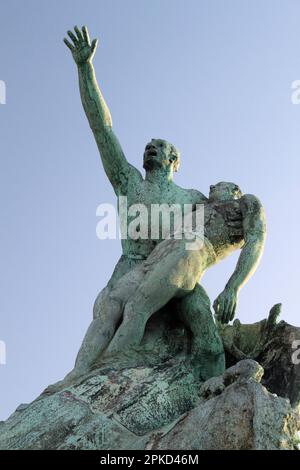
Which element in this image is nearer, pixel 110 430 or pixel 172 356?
pixel 110 430

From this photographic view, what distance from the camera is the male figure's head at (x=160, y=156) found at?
8.41 m

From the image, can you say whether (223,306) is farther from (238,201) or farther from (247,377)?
(247,377)

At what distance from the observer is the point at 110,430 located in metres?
5.88

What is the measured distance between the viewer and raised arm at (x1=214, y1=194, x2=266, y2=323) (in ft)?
24.5

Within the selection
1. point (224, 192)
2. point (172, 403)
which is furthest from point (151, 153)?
point (172, 403)

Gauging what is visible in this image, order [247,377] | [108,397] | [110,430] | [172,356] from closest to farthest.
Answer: [247,377], [110,430], [108,397], [172,356]

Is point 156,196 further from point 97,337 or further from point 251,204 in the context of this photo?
point 97,337

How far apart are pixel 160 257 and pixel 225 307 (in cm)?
75

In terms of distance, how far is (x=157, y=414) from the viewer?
6.29 meters

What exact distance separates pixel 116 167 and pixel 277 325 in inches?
91.0

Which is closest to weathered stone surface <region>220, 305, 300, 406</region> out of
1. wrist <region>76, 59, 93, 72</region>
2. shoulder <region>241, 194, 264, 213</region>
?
shoulder <region>241, 194, 264, 213</region>

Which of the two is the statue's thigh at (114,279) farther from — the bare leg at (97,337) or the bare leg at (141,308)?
the bare leg at (141,308)

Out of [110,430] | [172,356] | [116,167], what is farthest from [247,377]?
[116,167]
